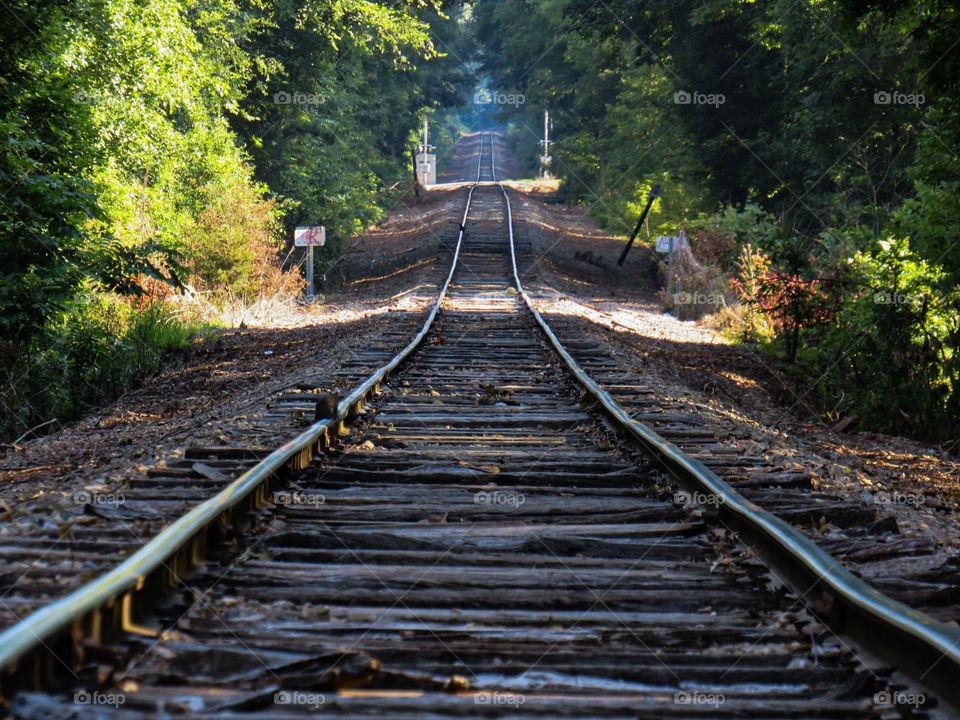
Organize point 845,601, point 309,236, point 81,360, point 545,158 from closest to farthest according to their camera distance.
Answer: point 845,601 → point 81,360 → point 309,236 → point 545,158

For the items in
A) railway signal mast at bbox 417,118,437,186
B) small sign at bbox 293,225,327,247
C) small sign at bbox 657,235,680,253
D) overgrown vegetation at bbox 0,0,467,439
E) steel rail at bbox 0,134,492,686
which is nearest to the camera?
steel rail at bbox 0,134,492,686

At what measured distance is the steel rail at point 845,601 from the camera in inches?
110

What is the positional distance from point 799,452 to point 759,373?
Result: 6161 millimetres

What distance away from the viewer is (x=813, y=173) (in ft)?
74.0

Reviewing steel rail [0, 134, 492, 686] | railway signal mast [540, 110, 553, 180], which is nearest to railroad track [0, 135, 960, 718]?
steel rail [0, 134, 492, 686]

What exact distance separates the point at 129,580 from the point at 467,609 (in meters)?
1.16

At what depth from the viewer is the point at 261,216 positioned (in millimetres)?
20625

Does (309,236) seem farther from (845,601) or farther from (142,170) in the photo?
(845,601)

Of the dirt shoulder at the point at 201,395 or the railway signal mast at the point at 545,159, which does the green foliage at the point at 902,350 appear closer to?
the dirt shoulder at the point at 201,395

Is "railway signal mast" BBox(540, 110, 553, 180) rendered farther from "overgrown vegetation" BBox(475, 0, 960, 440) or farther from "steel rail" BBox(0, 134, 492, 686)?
"steel rail" BBox(0, 134, 492, 686)

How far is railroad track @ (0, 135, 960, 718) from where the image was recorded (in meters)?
2.75

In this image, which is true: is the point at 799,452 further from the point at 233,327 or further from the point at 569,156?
the point at 569,156

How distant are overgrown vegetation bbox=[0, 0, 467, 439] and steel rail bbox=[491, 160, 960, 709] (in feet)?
27.3

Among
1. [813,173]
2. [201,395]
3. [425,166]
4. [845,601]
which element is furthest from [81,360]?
[425,166]
